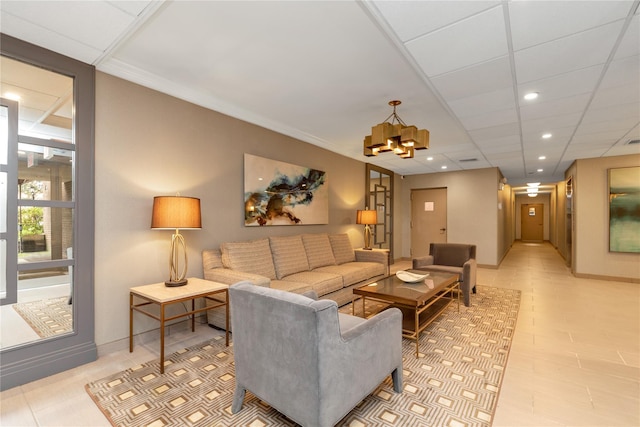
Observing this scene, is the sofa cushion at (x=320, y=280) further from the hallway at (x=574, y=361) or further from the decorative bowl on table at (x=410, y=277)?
the hallway at (x=574, y=361)

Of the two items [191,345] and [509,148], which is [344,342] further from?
[509,148]

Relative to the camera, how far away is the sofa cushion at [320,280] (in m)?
3.51

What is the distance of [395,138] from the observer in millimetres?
3311

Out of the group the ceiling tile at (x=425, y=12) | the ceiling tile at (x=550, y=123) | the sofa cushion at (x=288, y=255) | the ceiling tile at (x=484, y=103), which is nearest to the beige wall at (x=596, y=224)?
the ceiling tile at (x=550, y=123)

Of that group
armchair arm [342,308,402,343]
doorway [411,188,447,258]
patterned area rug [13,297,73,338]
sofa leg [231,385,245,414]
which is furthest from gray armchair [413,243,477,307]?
patterned area rug [13,297,73,338]

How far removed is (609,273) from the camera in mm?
5914

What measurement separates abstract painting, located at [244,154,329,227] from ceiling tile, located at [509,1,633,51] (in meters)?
3.07

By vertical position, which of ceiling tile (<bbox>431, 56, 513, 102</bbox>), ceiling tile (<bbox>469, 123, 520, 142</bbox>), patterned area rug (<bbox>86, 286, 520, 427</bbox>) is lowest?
patterned area rug (<bbox>86, 286, 520, 427</bbox>)

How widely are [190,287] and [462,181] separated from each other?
285 inches

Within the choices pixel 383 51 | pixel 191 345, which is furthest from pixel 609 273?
pixel 191 345

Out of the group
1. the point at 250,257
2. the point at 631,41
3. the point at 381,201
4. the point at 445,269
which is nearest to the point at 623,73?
the point at 631,41

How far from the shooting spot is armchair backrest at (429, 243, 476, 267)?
4.91m

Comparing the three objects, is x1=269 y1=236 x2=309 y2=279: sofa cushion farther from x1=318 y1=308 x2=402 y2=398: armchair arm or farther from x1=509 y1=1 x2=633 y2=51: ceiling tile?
x1=509 y1=1 x2=633 y2=51: ceiling tile

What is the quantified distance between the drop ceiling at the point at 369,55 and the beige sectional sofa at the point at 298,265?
5.81 feet
